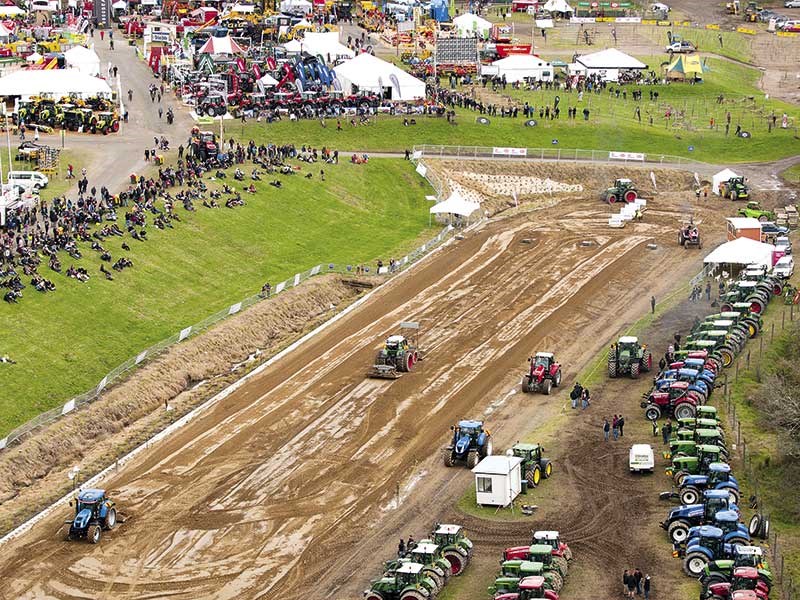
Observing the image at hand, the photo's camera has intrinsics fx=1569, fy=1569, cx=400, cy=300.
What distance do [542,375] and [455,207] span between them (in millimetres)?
30277

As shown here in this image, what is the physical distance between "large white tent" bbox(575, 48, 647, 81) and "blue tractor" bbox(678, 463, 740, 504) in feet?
267

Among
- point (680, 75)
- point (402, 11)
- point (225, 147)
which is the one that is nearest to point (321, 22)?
point (402, 11)

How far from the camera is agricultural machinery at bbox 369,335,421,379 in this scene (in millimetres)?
72188

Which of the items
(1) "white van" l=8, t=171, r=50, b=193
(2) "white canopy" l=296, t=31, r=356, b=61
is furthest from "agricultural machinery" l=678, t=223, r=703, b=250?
(2) "white canopy" l=296, t=31, r=356, b=61

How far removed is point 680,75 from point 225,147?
4970 cm

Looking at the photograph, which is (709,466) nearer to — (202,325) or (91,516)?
(91,516)

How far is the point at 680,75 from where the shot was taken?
450 feet

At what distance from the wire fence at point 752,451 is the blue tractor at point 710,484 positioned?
4.45 feet

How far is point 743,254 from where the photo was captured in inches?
3430

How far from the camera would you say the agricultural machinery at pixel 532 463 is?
5938cm

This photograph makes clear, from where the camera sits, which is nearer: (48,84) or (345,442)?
(345,442)

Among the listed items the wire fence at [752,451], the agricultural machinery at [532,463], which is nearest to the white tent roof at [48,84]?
the wire fence at [752,451]

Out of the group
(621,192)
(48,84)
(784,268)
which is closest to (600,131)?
(621,192)

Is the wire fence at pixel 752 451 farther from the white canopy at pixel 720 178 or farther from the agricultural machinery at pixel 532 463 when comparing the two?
the white canopy at pixel 720 178
